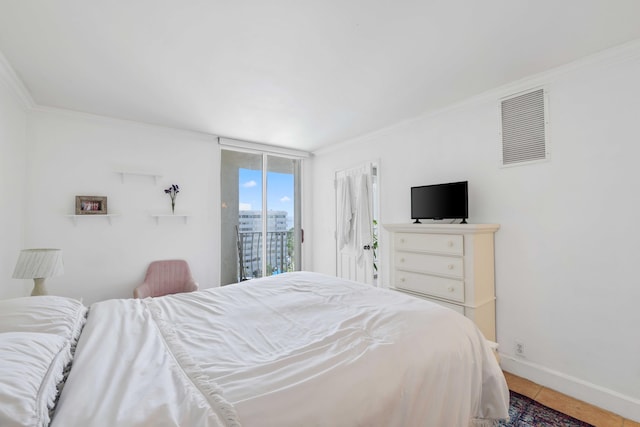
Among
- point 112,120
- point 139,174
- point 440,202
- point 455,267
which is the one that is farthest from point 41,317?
point 440,202

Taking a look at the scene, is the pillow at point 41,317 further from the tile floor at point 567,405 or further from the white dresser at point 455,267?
the tile floor at point 567,405

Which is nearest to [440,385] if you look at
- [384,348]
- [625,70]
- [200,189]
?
[384,348]

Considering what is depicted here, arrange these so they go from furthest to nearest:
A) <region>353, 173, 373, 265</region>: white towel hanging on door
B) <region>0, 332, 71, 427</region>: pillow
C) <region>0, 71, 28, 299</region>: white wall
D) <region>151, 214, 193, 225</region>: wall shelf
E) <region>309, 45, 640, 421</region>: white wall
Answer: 1. <region>353, 173, 373, 265</region>: white towel hanging on door
2. <region>151, 214, 193, 225</region>: wall shelf
3. <region>0, 71, 28, 299</region>: white wall
4. <region>309, 45, 640, 421</region>: white wall
5. <region>0, 332, 71, 427</region>: pillow

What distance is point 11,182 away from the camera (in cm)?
237

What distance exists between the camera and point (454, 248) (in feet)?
7.97

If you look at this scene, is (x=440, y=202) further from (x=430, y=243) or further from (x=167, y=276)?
(x=167, y=276)

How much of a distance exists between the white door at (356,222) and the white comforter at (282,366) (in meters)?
2.00

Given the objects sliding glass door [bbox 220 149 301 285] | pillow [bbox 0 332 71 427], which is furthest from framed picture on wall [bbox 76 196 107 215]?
pillow [bbox 0 332 71 427]

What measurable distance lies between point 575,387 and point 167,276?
163 inches

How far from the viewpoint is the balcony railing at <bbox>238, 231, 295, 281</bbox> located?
4234 millimetres

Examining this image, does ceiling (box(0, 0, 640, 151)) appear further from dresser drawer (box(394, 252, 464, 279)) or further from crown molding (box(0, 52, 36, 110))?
dresser drawer (box(394, 252, 464, 279))

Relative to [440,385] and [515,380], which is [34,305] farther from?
[515,380]

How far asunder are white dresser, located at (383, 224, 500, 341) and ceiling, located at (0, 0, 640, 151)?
1.36 meters

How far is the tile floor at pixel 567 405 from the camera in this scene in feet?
6.03
